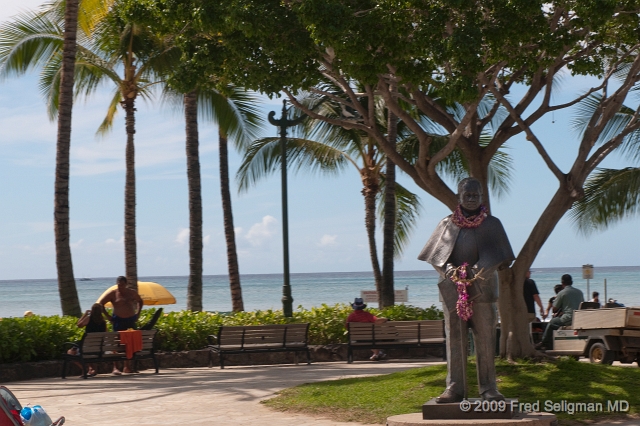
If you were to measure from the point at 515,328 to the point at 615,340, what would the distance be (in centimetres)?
266

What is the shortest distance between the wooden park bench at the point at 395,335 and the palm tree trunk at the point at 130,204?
6032 mm


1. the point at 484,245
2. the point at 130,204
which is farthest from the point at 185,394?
the point at 130,204

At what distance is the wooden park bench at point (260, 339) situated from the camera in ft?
49.4

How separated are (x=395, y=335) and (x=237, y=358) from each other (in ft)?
9.88

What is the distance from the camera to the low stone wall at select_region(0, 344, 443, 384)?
1401cm

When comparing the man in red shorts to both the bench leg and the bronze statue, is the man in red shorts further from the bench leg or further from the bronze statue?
the bronze statue

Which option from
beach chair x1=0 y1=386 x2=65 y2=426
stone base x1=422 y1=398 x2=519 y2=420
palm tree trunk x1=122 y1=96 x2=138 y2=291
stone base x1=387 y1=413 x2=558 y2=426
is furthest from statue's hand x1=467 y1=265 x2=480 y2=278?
palm tree trunk x1=122 y1=96 x2=138 y2=291

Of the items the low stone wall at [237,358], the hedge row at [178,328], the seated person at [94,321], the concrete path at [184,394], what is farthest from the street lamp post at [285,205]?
the seated person at [94,321]

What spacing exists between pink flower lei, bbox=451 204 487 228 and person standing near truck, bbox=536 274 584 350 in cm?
728

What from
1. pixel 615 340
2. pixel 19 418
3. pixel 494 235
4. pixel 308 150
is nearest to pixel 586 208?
pixel 308 150

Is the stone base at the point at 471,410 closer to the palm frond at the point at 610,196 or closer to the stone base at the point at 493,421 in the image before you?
the stone base at the point at 493,421

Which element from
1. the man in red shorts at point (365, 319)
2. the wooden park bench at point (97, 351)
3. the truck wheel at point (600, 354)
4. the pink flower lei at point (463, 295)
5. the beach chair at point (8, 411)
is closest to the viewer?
the beach chair at point (8, 411)

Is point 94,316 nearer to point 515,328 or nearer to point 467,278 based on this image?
point 515,328

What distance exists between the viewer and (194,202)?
20.1m
